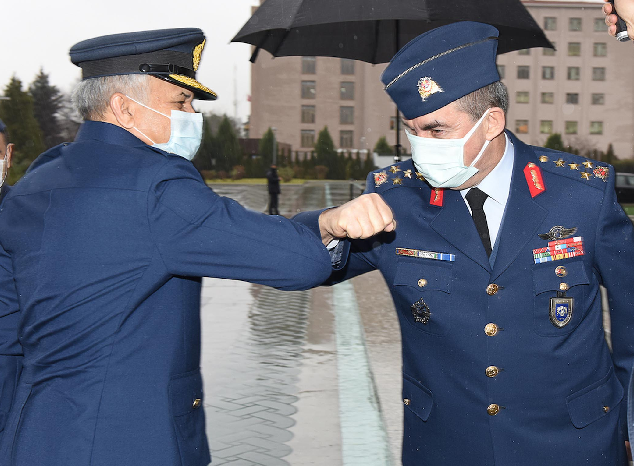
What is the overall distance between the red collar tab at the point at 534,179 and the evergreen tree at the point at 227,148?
195 feet

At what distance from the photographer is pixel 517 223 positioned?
7.66ft

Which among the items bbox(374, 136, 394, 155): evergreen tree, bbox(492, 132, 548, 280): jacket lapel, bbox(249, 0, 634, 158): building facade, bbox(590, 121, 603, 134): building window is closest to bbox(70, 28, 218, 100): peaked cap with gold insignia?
bbox(492, 132, 548, 280): jacket lapel

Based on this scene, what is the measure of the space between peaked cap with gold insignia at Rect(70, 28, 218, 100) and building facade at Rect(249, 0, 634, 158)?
75.9m

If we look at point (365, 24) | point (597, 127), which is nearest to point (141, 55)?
point (365, 24)

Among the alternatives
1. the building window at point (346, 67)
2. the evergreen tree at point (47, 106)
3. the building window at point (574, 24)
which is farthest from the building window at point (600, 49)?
the evergreen tree at point (47, 106)

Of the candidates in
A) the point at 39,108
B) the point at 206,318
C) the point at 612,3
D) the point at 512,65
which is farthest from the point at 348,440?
the point at 512,65

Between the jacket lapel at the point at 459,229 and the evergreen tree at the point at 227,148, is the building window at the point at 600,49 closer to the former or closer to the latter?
the evergreen tree at the point at 227,148

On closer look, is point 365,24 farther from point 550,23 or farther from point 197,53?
point 550,23

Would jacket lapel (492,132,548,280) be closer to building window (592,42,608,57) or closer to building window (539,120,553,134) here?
building window (539,120,553,134)

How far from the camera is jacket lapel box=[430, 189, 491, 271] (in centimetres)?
231

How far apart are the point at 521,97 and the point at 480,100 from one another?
8069 cm

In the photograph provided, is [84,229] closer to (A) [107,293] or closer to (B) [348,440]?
(A) [107,293]

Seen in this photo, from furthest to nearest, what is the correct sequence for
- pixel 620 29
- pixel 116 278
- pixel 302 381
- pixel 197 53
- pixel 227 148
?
pixel 227 148
pixel 302 381
pixel 197 53
pixel 620 29
pixel 116 278

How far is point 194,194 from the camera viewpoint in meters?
1.80
